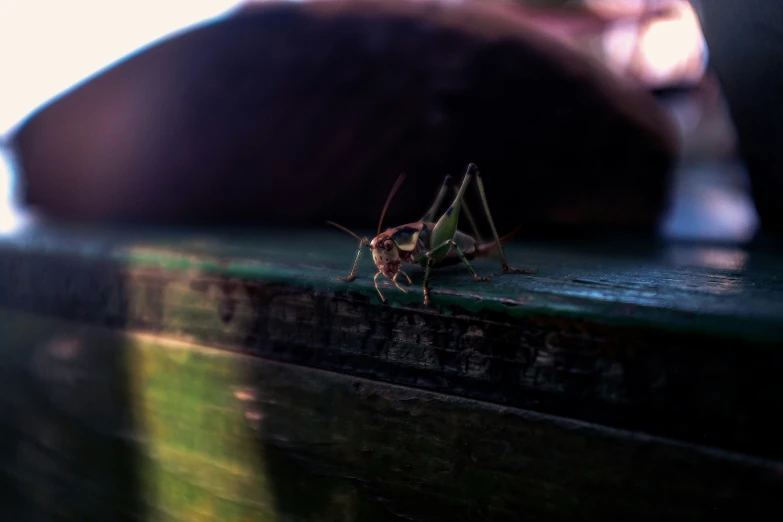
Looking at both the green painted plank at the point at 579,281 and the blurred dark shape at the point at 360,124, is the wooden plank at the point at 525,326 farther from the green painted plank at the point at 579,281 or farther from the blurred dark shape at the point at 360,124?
the blurred dark shape at the point at 360,124

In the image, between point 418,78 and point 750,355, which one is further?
point 418,78

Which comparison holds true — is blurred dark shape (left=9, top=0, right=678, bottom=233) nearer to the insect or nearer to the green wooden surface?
the green wooden surface

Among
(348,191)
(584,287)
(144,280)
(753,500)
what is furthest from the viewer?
(348,191)

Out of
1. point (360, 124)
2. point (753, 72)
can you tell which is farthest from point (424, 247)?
point (360, 124)

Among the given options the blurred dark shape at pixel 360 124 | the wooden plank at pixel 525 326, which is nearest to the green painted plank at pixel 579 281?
the wooden plank at pixel 525 326

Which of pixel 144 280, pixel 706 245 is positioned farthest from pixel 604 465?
pixel 706 245

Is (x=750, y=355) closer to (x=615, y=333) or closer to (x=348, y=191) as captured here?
(x=615, y=333)
